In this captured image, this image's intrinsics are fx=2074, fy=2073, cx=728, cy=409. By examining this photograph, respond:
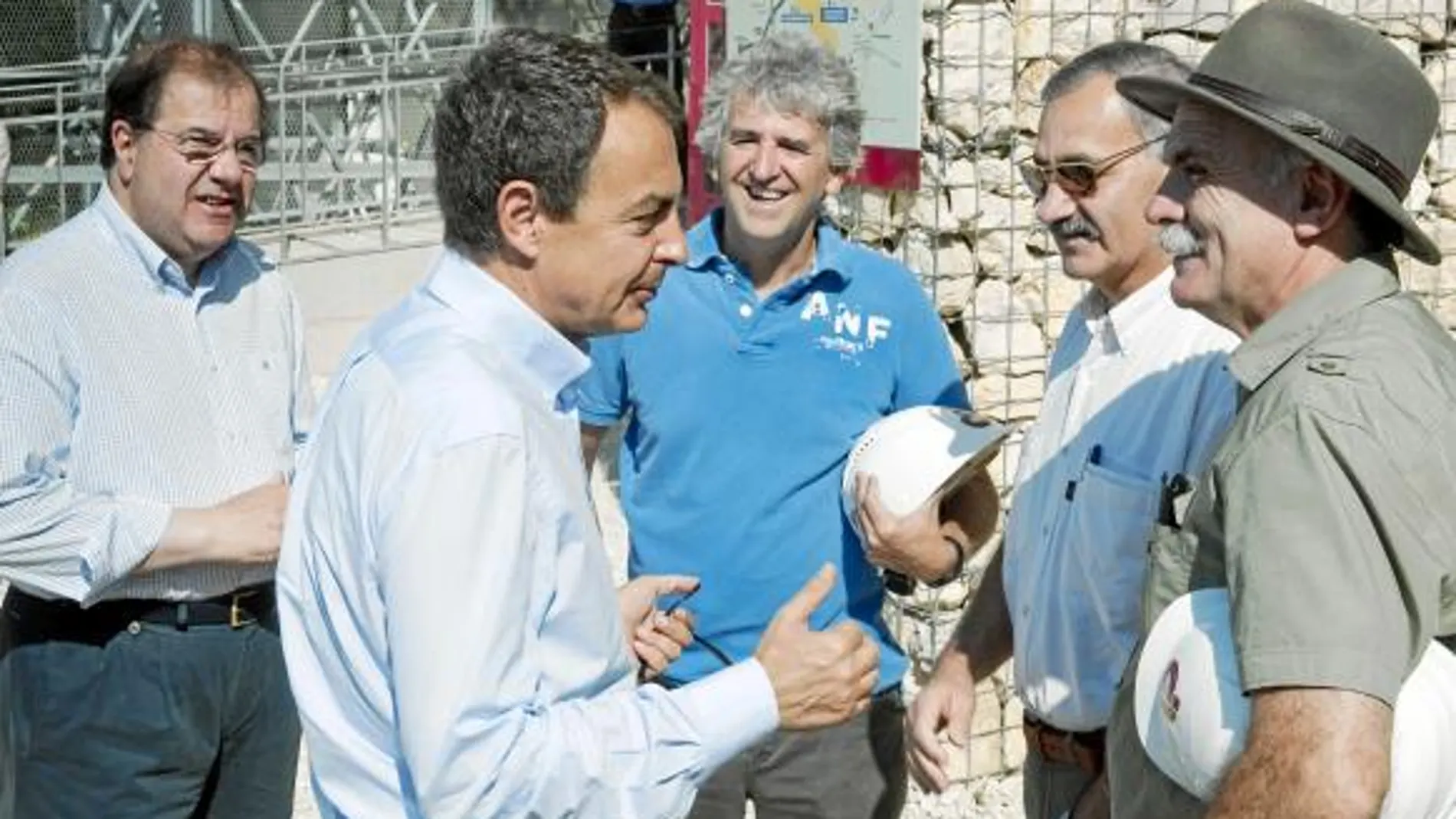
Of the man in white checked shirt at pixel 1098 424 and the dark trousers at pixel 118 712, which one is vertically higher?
the man in white checked shirt at pixel 1098 424

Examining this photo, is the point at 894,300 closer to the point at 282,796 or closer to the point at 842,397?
the point at 842,397

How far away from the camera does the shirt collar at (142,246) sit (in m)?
3.99

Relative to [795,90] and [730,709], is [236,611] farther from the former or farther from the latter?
[730,709]

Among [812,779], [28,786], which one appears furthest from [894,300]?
[28,786]

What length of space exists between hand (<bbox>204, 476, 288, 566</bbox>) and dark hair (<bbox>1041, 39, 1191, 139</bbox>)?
5.24ft

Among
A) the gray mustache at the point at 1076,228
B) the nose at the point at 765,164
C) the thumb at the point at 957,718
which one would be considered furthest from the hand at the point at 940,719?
the nose at the point at 765,164

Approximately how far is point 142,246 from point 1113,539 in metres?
1.93

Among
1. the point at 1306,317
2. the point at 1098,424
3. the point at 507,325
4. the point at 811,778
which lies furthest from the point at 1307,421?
the point at 811,778

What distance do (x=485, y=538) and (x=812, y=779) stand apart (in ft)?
6.50

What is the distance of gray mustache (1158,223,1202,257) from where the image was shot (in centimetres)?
272

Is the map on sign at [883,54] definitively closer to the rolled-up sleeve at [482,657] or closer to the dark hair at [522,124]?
the dark hair at [522,124]

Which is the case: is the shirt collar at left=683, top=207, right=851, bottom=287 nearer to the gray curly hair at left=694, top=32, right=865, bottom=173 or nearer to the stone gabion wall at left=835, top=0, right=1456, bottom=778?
the gray curly hair at left=694, top=32, right=865, bottom=173

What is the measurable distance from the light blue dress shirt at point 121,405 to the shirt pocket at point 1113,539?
1.58 meters

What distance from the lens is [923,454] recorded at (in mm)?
3846
